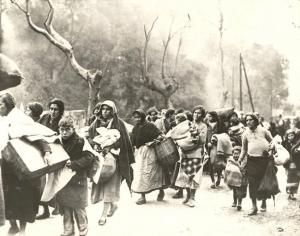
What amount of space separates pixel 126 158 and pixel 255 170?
5.85 feet

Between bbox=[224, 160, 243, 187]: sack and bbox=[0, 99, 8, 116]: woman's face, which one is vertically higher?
bbox=[0, 99, 8, 116]: woman's face

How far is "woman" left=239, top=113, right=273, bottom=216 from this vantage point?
6.50m

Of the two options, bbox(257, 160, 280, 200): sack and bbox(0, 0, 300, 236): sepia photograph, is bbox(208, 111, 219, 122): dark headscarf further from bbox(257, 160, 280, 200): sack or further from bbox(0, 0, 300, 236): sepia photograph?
bbox(257, 160, 280, 200): sack

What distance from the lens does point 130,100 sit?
11562mm

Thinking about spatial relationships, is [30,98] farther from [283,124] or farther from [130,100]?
[283,124]

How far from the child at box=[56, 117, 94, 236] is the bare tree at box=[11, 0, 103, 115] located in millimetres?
3242

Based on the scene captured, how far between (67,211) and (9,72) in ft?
6.07

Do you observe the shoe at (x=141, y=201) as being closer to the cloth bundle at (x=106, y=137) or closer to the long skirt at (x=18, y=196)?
the cloth bundle at (x=106, y=137)

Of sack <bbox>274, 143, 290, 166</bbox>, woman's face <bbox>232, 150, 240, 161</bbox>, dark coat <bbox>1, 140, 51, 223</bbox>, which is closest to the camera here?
dark coat <bbox>1, 140, 51, 223</bbox>

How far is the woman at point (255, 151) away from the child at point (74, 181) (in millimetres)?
2538

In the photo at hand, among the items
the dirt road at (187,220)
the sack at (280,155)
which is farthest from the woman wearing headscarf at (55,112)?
the sack at (280,155)

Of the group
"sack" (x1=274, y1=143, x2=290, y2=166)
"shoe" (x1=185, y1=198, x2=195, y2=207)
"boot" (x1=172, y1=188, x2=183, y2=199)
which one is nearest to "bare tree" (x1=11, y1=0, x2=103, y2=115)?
"boot" (x1=172, y1=188, x2=183, y2=199)

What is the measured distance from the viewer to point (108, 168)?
6.12 meters

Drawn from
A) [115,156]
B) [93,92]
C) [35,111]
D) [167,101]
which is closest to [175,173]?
[115,156]
